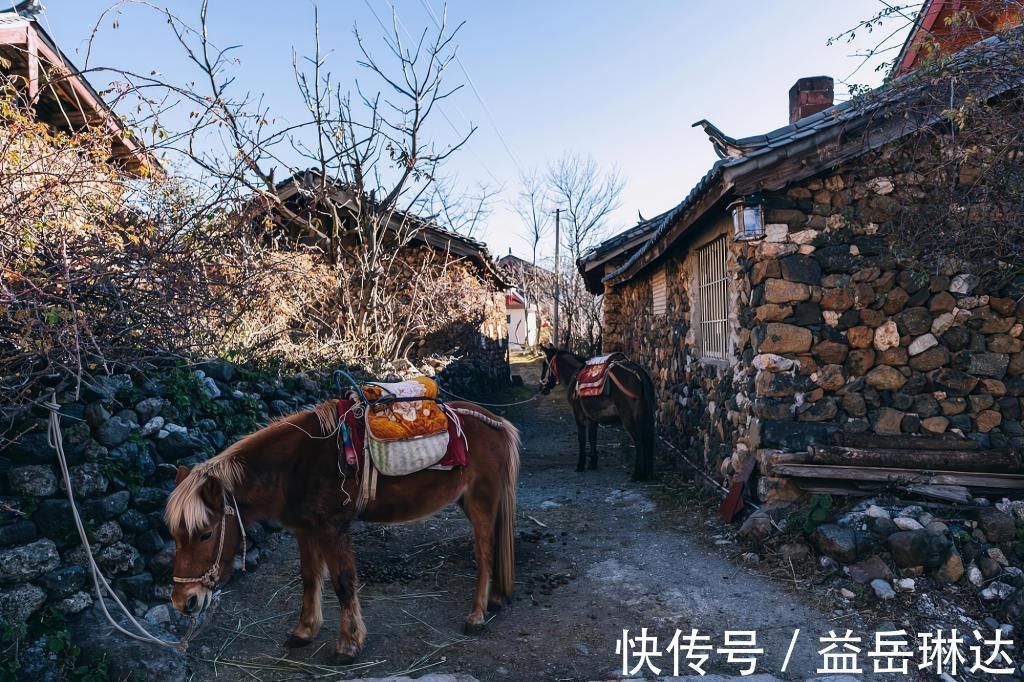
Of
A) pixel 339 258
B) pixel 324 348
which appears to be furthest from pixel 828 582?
pixel 339 258

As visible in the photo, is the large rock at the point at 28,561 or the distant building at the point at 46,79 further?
the distant building at the point at 46,79

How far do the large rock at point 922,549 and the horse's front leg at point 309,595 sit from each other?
370cm

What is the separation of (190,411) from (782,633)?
4.32 m

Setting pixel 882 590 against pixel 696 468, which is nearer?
pixel 882 590

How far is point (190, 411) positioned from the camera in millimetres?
4594

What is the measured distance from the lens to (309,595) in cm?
361

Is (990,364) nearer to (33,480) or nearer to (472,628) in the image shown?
(472,628)

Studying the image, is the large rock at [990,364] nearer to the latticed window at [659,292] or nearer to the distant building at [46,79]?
the latticed window at [659,292]

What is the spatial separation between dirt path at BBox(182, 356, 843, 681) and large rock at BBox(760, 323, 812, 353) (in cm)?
175

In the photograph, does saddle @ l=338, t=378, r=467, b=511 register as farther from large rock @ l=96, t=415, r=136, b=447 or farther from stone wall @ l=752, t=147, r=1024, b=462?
stone wall @ l=752, t=147, r=1024, b=462

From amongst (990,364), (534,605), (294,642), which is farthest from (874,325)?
(294,642)

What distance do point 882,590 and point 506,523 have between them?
2.43m

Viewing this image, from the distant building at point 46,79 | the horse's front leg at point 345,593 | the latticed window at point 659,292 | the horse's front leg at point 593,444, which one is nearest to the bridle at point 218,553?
the horse's front leg at point 345,593

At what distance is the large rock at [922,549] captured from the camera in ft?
13.0
